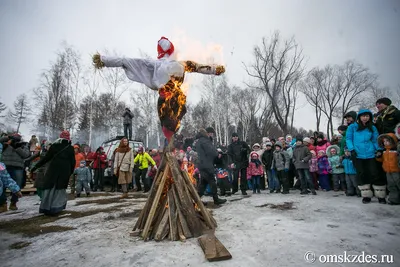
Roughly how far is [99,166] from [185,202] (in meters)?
8.99

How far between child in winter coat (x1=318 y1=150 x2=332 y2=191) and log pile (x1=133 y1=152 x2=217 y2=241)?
18.4ft

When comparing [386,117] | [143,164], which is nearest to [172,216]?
[386,117]

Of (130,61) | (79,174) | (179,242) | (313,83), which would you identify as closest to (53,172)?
(79,174)

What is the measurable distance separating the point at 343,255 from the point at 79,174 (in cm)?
899

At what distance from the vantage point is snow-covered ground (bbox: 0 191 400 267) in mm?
2574

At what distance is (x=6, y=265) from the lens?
2721 millimetres

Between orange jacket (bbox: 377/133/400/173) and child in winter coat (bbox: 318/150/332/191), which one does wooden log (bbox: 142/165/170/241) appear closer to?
orange jacket (bbox: 377/133/400/173)

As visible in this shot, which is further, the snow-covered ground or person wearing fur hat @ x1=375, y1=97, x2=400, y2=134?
person wearing fur hat @ x1=375, y1=97, x2=400, y2=134

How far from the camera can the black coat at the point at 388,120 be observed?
5.30 metres

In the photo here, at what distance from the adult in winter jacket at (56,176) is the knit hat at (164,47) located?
418 centimetres

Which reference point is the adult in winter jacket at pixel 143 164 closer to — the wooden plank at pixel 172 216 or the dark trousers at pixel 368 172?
the wooden plank at pixel 172 216

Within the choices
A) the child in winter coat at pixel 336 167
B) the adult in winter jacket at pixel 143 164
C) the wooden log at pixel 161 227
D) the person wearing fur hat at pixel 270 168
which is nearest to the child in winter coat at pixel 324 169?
the child in winter coat at pixel 336 167

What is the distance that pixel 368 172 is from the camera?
5.16m

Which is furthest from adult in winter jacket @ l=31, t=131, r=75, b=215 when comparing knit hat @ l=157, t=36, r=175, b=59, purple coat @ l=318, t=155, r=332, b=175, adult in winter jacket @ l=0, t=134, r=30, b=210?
purple coat @ l=318, t=155, r=332, b=175
